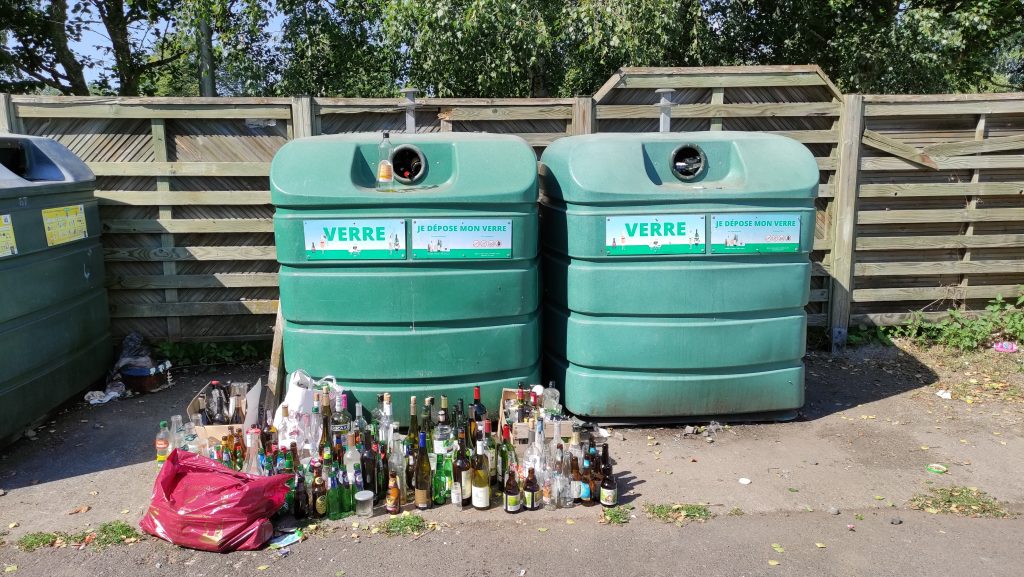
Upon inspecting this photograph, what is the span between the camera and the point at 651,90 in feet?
18.9

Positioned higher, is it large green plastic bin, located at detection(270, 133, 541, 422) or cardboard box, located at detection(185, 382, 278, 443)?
large green plastic bin, located at detection(270, 133, 541, 422)

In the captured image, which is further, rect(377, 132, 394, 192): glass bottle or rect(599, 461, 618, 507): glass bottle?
rect(377, 132, 394, 192): glass bottle

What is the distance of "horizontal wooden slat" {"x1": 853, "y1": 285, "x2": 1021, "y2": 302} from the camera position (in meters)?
6.16

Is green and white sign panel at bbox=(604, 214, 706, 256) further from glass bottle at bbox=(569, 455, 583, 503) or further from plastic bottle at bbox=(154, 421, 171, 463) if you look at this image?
plastic bottle at bbox=(154, 421, 171, 463)

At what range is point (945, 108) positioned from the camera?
5.87 meters

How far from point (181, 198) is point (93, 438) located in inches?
71.6

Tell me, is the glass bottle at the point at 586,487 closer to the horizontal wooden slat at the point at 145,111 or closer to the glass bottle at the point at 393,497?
the glass bottle at the point at 393,497

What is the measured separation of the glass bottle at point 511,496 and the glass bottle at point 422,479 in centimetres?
38

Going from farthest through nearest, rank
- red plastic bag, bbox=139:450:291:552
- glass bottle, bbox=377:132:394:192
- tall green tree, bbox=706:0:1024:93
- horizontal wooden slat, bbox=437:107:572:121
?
1. tall green tree, bbox=706:0:1024:93
2. horizontal wooden slat, bbox=437:107:572:121
3. glass bottle, bbox=377:132:394:192
4. red plastic bag, bbox=139:450:291:552

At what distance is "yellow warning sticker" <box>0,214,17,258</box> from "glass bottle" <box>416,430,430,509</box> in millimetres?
2609

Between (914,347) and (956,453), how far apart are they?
1.95m

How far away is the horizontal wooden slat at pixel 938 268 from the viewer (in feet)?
20.0

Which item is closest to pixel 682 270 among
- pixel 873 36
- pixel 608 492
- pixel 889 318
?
pixel 608 492

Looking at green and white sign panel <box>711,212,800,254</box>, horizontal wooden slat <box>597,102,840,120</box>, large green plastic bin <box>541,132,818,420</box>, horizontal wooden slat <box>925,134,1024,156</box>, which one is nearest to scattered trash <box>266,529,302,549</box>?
large green plastic bin <box>541,132,818,420</box>
